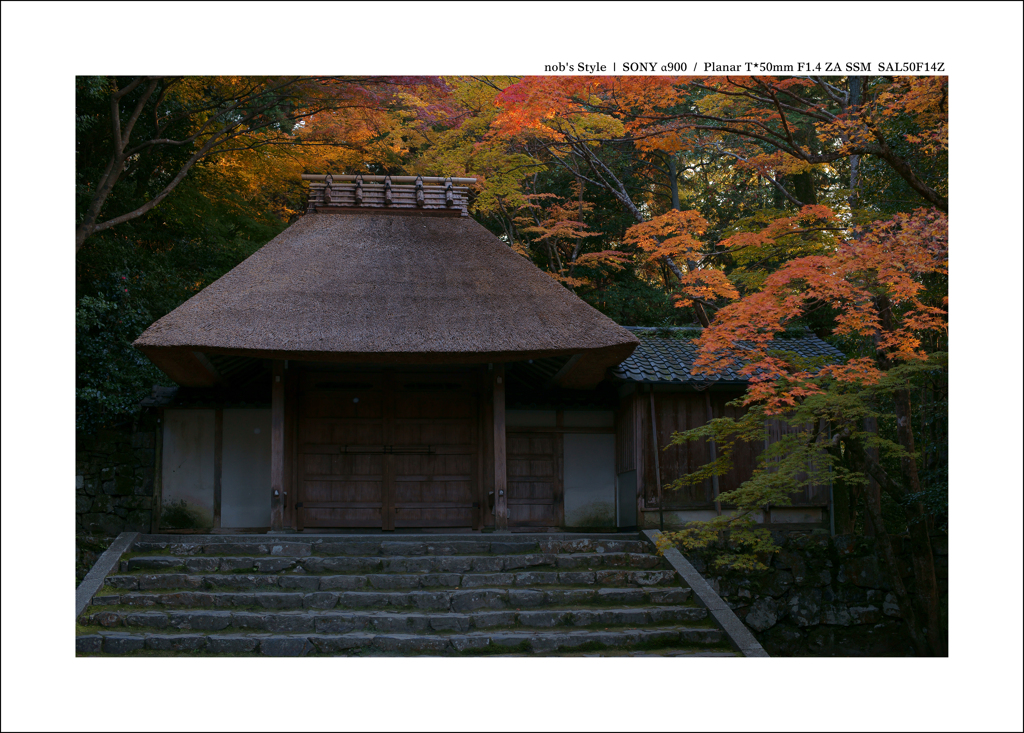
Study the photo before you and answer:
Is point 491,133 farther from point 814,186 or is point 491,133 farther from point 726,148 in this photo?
point 814,186

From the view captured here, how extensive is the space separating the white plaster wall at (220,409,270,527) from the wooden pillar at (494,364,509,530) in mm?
2651

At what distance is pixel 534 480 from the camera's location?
8.67 m

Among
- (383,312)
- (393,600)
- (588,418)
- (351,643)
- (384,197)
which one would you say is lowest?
(351,643)

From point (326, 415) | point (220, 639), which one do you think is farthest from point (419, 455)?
point (220, 639)

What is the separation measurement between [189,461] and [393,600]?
3.83m

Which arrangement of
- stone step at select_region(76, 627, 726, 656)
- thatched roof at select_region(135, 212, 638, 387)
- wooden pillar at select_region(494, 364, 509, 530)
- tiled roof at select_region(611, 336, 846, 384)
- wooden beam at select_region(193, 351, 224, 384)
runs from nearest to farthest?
stone step at select_region(76, 627, 726, 656)
thatched roof at select_region(135, 212, 638, 387)
wooden beam at select_region(193, 351, 224, 384)
wooden pillar at select_region(494, 364, 509, 530)
tiled roof at select_region(611, 336, 846, 384)

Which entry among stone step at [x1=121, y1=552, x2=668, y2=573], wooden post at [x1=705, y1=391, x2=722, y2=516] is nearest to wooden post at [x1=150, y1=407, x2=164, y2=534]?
stone step at [x1=121, y1=552, x2=668, y2=573]

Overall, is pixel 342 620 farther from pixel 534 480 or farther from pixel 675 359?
pixel 675 359

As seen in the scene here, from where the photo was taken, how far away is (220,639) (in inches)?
202

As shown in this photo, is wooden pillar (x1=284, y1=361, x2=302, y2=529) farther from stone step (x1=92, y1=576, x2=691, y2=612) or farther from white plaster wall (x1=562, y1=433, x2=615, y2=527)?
white plaster wall (x1=562, y1=433, x2=615, y2=527)

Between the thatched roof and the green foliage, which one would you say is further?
the green foliage

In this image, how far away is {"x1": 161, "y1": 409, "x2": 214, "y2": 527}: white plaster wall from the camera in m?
8.26

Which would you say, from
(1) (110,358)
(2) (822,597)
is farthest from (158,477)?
(2) (822,597)

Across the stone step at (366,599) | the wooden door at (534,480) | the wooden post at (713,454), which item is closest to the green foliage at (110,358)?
the stone step at (366,599)
